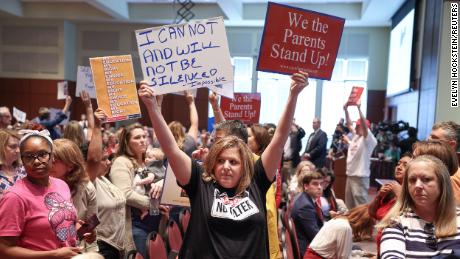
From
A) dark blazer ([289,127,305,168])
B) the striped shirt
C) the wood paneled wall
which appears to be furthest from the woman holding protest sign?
the wood paneled wall

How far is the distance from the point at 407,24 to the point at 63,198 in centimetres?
1065

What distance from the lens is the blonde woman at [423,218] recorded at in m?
1.96

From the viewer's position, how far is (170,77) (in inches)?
112

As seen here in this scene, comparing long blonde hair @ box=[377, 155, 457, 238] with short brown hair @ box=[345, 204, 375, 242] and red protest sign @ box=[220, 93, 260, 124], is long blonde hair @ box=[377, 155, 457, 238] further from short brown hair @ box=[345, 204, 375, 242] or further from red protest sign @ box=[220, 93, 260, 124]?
red protest sign @ box=[220, 93, 260, 124]

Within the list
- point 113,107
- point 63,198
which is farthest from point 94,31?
point 63,198

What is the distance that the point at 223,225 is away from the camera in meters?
2.00

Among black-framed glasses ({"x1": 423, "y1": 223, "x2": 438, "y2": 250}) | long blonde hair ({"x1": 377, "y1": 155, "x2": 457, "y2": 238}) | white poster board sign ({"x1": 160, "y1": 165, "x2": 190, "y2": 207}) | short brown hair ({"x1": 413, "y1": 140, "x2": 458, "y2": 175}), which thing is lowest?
white poster board sign ({"x1": 160, "y1": 165, "x2": 190, "y2": 207})

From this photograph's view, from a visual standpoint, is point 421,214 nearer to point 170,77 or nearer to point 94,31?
point 170,77

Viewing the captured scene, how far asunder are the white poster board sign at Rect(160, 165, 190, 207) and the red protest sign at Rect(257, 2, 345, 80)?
3.61ft

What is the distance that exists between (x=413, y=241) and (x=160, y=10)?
14.7 metres

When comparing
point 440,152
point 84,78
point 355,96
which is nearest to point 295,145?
point 355,96

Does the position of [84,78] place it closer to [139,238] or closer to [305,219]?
[139,238]

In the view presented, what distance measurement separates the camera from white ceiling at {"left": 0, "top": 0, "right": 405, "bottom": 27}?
14.5 metres

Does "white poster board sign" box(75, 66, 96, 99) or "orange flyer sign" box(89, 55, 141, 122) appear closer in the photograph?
"orange flyer sign" box(89, 55, 141, 122)
